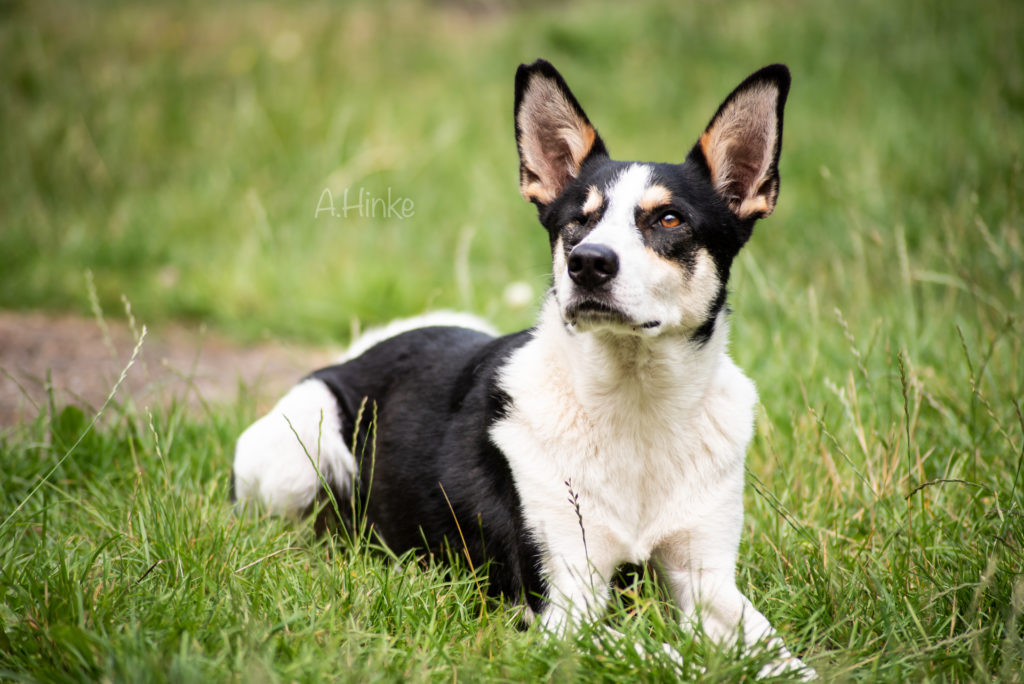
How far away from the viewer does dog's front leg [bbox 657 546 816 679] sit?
2.15 metres

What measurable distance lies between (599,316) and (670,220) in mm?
391

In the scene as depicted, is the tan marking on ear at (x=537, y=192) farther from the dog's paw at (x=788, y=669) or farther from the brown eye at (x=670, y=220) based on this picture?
the dog's paw at (x=788, y=669)

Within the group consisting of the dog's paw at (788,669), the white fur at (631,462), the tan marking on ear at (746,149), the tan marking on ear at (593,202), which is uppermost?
the tan marking on ear at (746,149)

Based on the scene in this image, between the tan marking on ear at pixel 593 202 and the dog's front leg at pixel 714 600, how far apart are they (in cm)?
100

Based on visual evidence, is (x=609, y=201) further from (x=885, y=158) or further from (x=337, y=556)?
(x=885, y=158)

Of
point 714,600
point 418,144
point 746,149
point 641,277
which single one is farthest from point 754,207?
point 418,144

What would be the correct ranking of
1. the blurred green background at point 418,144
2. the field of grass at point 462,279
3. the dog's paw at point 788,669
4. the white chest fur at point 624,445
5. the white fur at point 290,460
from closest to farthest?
1. the dog's paw at point 788,669
2. the field of grass at point 462,279
3. the white chest fur at point 624,445
4. the white fur at point 290,460
5. the blurred green background at point 418,144

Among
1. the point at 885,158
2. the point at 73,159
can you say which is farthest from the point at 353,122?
the point at 885,158

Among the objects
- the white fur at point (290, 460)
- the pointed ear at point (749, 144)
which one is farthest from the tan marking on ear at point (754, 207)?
the white fur at point (290, 460)

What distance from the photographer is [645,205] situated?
7.80ft

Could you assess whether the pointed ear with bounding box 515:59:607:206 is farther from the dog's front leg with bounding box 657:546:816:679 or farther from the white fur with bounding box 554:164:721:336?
the dog's front leg with bounding box 657:546:816:679

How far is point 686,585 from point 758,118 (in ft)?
4.49

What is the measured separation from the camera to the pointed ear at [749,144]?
242 cm

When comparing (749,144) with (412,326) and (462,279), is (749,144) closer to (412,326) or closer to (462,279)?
(412,326)
